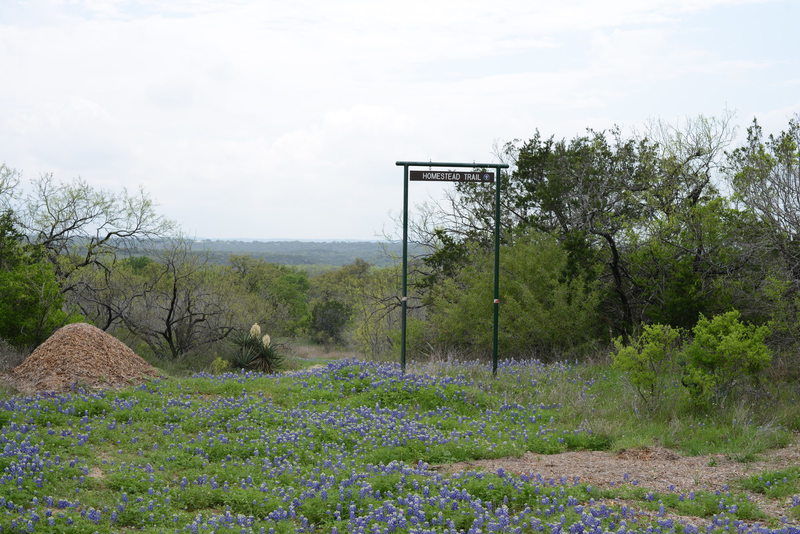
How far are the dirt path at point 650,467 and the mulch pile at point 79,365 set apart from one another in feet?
18.8

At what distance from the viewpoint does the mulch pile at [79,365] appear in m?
10.3

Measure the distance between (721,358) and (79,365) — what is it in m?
9.10

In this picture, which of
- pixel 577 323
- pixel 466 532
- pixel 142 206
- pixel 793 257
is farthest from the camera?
pixel 142 206

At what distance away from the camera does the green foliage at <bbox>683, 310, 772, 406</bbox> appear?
363 inches

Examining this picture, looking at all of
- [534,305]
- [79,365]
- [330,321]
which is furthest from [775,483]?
[330,321]

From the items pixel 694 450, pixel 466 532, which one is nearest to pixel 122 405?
pixel 466 532

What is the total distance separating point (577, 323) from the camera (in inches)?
562

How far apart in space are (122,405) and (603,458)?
5.93m

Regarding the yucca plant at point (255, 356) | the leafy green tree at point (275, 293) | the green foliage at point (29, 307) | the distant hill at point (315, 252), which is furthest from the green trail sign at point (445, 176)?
the leafy green tree at point (275, 293)

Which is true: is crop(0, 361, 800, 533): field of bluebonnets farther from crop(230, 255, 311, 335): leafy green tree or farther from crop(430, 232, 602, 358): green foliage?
crop(230, 255, 311, 335): leafy green tree

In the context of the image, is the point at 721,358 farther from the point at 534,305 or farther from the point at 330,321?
the point at 330,321

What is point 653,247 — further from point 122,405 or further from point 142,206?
point 142,206

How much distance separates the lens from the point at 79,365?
34.8 ft

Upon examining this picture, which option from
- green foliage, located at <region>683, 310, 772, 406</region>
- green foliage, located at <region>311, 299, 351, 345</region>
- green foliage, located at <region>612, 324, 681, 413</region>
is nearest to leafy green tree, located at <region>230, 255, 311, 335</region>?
green foliage, located at <region>311, 299, 351, 345</region>
